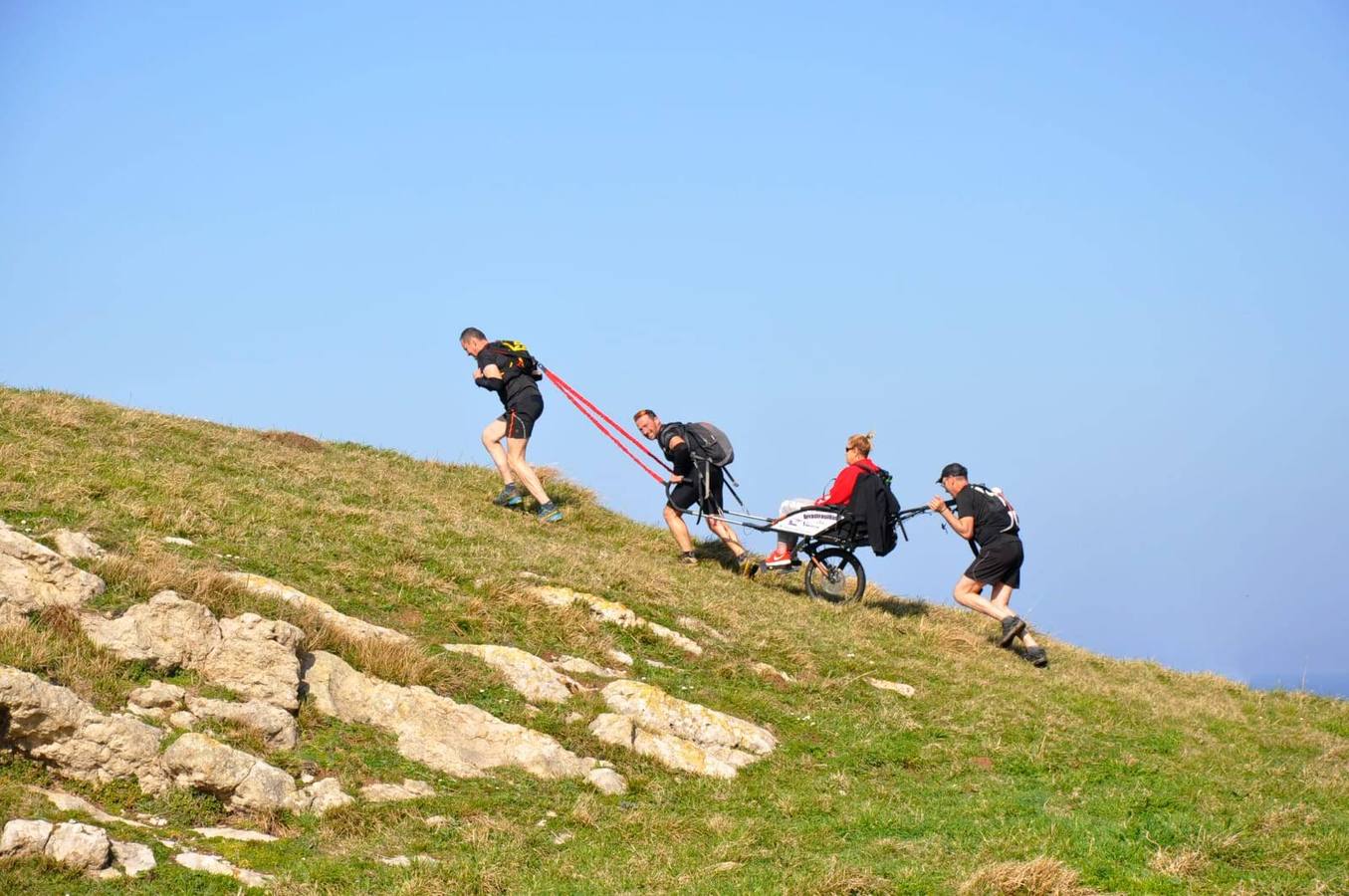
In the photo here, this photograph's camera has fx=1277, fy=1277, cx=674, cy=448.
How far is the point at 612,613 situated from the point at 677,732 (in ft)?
8.80

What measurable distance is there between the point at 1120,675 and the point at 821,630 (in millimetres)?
5181

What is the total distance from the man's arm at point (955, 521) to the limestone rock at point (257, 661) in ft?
30.8

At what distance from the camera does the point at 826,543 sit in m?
18.3

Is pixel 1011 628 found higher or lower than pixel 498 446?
lower

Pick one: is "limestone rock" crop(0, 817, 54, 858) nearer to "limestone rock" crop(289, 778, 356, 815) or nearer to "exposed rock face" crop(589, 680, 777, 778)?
"limestone rock" crop(289, 778, 356, 815)

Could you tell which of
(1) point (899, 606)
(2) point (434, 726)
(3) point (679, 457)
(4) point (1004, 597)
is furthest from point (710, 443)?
(2) point (434, 726)

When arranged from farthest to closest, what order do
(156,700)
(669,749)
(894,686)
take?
(894,686) < (669,749) < (156,700)

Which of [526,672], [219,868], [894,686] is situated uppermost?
[894,686]

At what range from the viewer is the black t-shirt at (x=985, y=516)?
57.4 ft

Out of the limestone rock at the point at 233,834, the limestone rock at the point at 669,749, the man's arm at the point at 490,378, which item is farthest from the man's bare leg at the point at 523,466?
the limestone rock at the point at 233,834

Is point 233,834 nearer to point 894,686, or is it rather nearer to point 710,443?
point 894,686

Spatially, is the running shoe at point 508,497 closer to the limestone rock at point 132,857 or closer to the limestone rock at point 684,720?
the limestone rock at point 684,720

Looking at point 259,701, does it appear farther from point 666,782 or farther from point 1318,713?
point 1318,713

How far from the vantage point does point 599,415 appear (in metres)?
21.2
